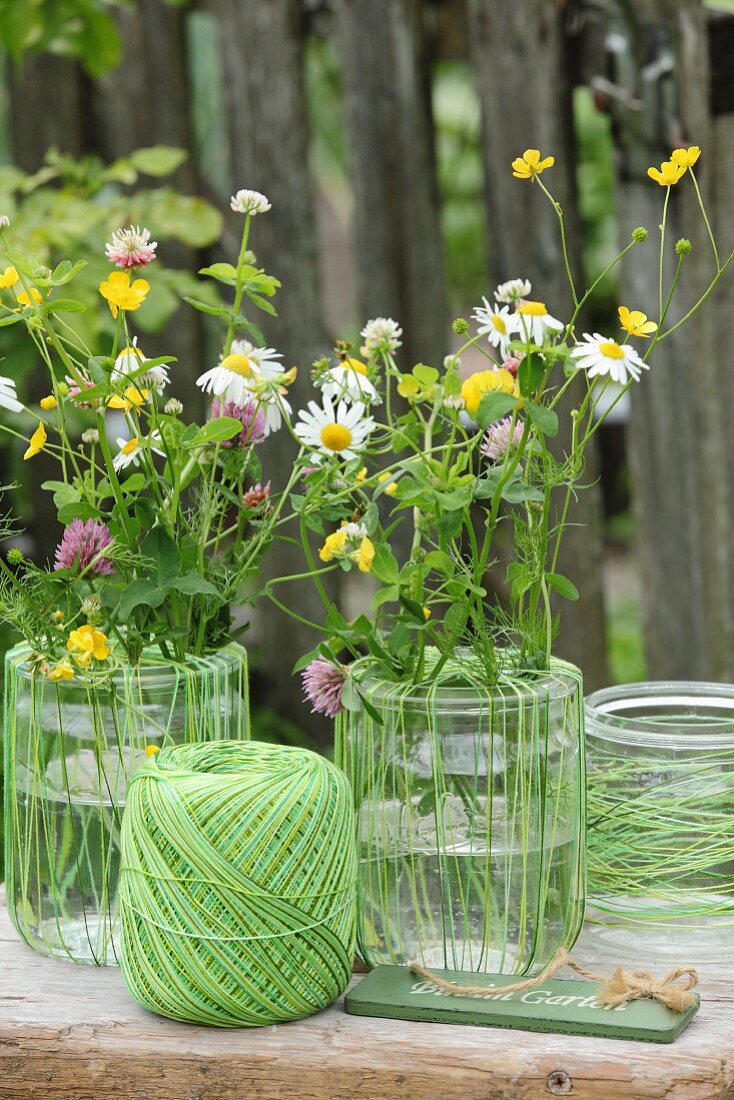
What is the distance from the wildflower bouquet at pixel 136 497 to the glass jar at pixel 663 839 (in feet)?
1.15

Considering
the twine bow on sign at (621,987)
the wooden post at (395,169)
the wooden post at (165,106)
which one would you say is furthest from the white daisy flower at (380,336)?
the wooden post at (165,106)

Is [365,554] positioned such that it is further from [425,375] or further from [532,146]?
[532,146]

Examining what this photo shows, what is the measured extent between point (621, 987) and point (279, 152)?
5.96 feet

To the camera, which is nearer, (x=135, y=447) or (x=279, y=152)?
(x=135, y=447)

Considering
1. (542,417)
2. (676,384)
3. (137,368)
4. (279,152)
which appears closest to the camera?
(542,417)

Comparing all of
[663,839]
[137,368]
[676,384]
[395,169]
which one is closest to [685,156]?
[137,368]

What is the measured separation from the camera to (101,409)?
1.08 meters

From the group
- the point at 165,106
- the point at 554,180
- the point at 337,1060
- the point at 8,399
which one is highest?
the point at 165,106

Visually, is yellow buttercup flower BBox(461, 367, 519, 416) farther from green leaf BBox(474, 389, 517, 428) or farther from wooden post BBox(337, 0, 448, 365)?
wooden post BBox(337, 0, 448, 365)

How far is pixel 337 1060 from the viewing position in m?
0.99

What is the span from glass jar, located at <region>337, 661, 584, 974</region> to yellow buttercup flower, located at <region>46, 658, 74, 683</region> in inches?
8.6

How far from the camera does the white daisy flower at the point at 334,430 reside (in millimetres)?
1049

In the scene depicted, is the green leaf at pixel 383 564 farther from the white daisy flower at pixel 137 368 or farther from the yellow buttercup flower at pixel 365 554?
the white daisy flower at pixel 137 368

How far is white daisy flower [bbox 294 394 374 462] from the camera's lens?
3.44 ft
